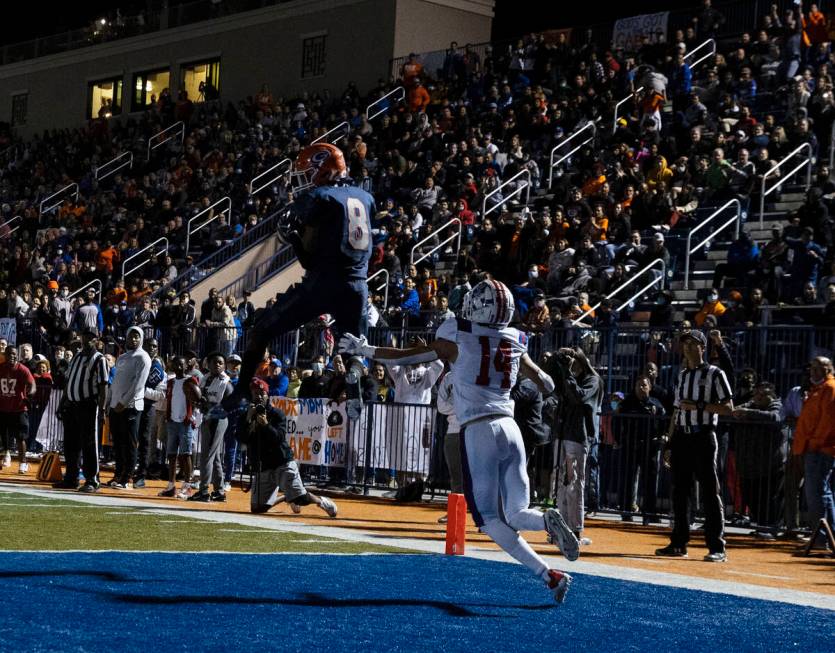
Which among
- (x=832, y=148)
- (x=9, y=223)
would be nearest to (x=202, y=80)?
(x=9, y=223)

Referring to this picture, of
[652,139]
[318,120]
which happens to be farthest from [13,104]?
[652,139]

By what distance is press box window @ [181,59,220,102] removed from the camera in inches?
1569

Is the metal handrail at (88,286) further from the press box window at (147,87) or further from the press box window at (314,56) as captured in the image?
the press box window at (147,87)

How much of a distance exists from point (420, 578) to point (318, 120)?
82.2 ft

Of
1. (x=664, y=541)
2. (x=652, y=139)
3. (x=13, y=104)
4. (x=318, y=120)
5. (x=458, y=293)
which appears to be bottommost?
(x=664, y=541)

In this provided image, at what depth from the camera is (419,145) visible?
94.5 feet

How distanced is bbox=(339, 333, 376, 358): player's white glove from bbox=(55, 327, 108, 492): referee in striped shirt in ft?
27.9

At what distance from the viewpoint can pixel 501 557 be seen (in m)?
11.8

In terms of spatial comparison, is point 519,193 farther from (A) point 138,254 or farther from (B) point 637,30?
(A) point 138,254

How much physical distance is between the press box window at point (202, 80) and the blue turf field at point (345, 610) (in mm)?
30954

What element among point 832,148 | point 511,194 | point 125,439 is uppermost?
point 832,148

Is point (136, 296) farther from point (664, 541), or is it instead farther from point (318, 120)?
point (664, 541)

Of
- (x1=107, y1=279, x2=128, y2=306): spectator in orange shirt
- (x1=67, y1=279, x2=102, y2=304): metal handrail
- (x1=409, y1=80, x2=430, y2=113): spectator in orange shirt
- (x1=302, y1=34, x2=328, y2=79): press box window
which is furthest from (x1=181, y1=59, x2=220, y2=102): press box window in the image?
(x1=107, y1=279, x2=128, y2=306): spectator in orange shirt

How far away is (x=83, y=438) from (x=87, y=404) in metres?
0.42
